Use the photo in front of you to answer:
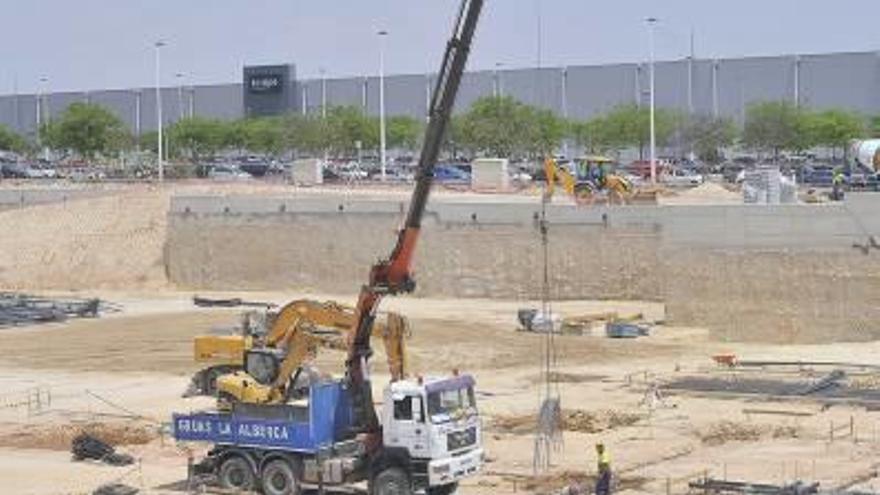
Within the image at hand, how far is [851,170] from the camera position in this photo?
84188 mm

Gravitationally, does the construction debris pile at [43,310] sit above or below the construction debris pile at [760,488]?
above

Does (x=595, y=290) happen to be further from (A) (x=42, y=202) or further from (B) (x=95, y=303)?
(A) (x=42, y=202)

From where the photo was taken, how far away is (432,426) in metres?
29.1

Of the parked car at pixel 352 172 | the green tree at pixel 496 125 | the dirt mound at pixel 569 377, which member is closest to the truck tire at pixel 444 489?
the dirt mound at pixel 569 377

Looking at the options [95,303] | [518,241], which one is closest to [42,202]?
[95,303]

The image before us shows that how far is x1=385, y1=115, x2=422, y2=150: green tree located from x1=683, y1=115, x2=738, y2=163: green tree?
19.9 m

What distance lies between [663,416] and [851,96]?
7835 centimetres

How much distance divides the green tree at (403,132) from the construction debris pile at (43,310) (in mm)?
55392

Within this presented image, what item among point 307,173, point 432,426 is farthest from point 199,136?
point 432,426

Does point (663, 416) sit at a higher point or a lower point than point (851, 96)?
lower

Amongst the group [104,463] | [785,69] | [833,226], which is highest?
[785,69]

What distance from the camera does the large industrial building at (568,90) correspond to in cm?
11519

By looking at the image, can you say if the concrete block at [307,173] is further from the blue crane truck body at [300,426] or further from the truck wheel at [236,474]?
the blue crane truck body at [300,426]

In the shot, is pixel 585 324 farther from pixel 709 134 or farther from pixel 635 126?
pixel 709 134
